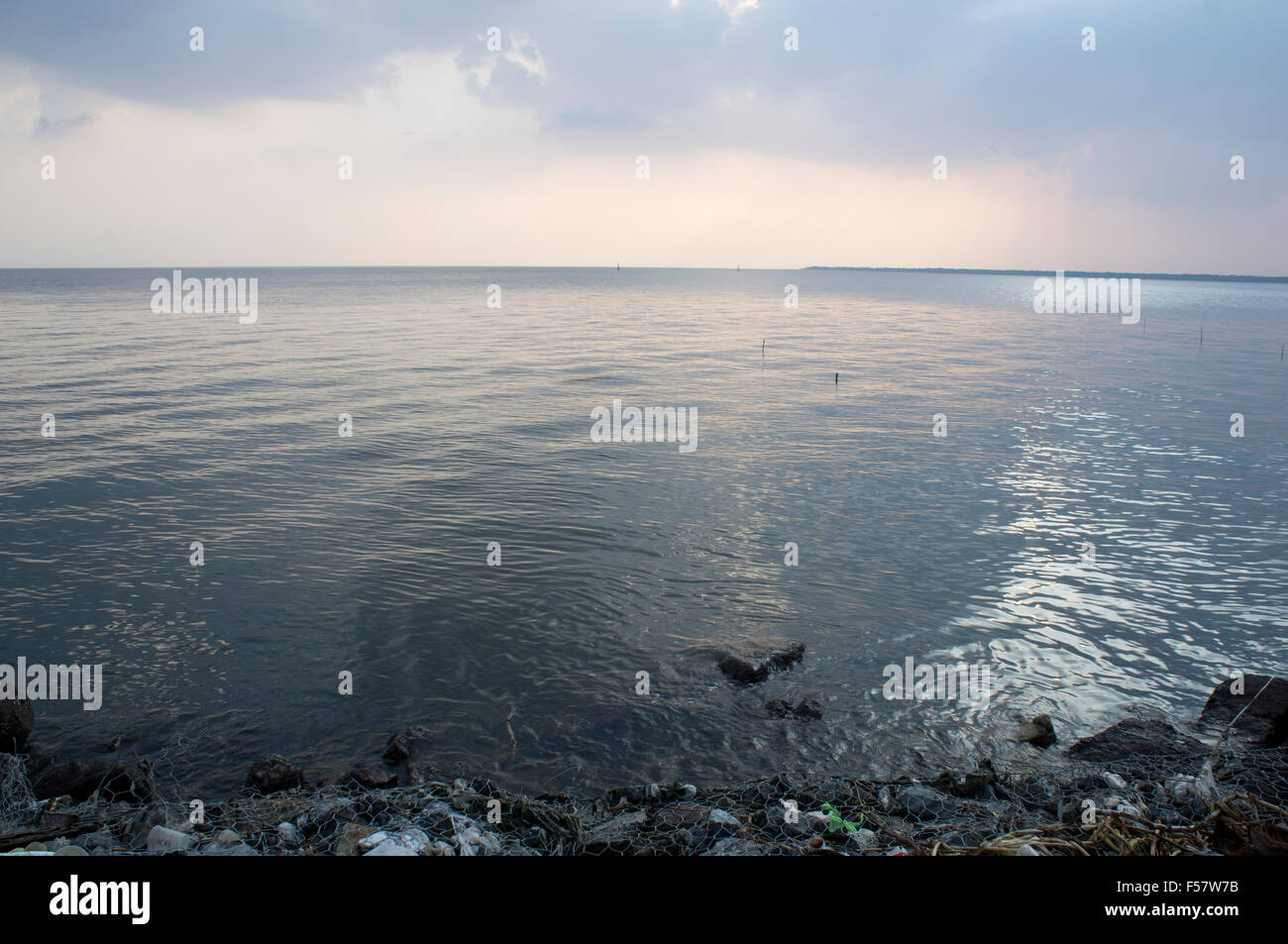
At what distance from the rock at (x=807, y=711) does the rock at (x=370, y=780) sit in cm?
572

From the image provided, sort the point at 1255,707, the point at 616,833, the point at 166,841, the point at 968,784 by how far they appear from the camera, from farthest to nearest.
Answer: the point at 1255,707
the point at 968,784
the point at 616,833
the point at 166,841

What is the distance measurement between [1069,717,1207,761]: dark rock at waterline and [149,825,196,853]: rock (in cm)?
1079

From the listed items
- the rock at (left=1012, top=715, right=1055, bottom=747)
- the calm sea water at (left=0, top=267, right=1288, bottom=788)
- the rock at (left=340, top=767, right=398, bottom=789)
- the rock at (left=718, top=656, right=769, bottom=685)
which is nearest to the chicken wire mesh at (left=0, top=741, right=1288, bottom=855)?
the rock at (left=340, top=767, right=398, bottom=789)

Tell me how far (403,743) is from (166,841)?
3.12 m

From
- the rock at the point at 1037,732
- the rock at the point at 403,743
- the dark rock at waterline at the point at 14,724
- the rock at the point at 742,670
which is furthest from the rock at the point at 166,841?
the rock at the point at 1037,732

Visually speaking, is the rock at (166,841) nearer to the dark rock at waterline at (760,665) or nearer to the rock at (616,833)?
the rock at (616,833)

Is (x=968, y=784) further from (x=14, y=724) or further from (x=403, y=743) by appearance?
(x=14, y=724)

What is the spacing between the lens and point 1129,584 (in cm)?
1533

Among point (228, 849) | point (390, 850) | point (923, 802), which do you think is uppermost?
point (390, 850)

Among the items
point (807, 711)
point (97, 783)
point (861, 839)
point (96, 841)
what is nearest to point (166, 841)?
point (96, 841)

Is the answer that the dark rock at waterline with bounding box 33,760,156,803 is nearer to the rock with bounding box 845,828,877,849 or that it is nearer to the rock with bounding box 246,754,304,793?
the rock with bounding box 246,754,304,793

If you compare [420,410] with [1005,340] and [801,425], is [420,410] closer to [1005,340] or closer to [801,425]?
[801,425]

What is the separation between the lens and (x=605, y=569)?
16.0 meters

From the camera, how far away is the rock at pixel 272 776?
29.6 ft
